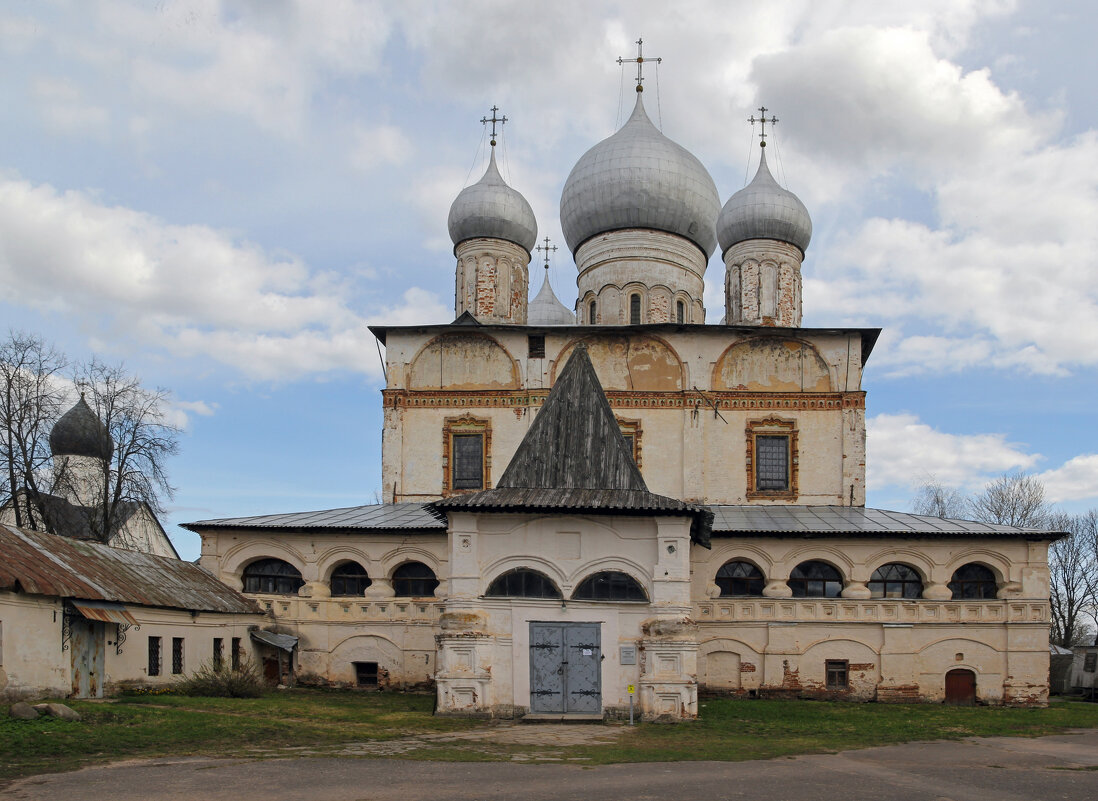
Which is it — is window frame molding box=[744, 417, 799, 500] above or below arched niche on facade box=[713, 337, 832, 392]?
below

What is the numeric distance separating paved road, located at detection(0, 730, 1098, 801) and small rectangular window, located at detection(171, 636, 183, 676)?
7923 millimetres

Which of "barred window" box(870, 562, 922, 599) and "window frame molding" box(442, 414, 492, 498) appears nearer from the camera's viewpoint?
"barred window" box(870, 562, 922, 599)

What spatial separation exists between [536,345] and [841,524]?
25.7 ft

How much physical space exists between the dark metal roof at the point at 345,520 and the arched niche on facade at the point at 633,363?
4560mm

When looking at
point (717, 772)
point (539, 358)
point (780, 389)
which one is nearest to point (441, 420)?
point (539, 358)

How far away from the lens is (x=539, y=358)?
75.9 feet

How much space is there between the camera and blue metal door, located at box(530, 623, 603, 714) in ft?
48.5

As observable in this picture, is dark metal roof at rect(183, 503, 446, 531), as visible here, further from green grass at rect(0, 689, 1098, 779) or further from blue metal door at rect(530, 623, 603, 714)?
blue metal door at rect(530, 623, 603, 714)

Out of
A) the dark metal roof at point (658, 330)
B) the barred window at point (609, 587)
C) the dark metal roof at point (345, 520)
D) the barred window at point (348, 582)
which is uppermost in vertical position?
Answer: the dark metal roof at point (658, 330)

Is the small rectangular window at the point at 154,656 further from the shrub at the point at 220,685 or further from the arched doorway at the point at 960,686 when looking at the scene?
the arched doorway at the point at 960,686

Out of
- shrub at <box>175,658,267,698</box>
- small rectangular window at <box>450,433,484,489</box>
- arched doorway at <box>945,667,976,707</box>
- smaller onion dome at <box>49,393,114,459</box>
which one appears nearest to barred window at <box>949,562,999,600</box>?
arched doorway at <box>945,667,976,707</box>

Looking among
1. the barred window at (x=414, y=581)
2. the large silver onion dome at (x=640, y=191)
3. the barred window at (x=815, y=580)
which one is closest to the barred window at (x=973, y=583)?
the barred window at (x=815, y=580)

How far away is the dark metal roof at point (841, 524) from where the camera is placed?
19.8m

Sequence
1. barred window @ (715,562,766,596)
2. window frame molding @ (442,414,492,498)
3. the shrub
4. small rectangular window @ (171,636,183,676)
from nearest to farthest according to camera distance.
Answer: the shrub, small rectangular window @ (171,636,183,676), barred window @ (715,562,766,596), window frame molding @ (442,414,492,498)
